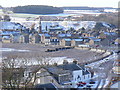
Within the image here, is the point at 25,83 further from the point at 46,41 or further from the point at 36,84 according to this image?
the point at 46,41

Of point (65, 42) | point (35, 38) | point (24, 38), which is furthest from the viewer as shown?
point (24, 38)

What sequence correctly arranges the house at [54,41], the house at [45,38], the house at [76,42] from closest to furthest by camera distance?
the house at [76,42]
the house at [54,41]
the house at [45,38]

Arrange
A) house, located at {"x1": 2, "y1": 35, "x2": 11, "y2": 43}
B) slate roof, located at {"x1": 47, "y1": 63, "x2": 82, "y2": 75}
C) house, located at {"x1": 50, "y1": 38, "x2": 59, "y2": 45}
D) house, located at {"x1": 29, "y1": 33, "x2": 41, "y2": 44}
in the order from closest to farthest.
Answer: slate roof, located at {"x1": 47, "y1": 63, "x2": 82, "y2": 75} < house, located at {"x1": 50, "y1": 38, "x2": 59, "y2": 45} < house, located at {"x1": 29, "y1": 33, "x2": 41, "y2": 44} < house, located at {"x1": 2, "y1": 35, "x2": 11, "y2": 43}

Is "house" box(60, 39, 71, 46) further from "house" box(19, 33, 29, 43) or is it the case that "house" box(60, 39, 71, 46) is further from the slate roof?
the slate roof

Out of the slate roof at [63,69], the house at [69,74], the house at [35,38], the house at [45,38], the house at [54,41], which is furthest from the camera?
the house at [35,38]

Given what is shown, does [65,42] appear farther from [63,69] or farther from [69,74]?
[69,74]

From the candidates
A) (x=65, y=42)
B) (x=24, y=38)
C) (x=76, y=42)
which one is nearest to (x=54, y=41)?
(x=65, y=42)

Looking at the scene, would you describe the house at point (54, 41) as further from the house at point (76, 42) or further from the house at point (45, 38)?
the house at point (76, 42)

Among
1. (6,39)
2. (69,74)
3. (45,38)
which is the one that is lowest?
(6,39)

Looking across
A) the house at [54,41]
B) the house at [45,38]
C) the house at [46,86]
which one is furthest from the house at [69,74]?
the house at [45,38]

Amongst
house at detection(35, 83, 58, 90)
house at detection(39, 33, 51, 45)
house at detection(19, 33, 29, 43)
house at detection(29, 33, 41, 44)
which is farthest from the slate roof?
house at detection(19, 33, 29, 43)

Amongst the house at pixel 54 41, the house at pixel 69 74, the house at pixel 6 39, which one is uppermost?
the house at pixel 69 74

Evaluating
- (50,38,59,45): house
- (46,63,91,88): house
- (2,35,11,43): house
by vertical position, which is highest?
(46,63,91,88): house
